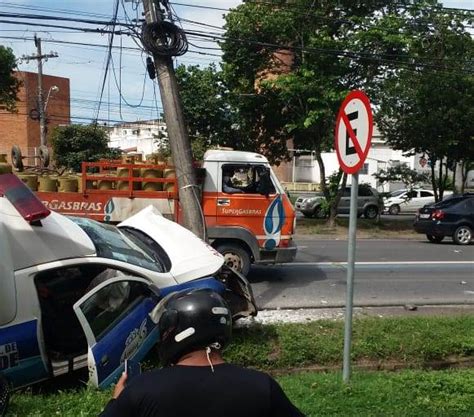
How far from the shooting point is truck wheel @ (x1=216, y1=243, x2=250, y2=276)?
33.4 ft

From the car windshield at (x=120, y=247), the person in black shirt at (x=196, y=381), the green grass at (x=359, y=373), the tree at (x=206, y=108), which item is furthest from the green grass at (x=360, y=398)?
the tree at (x=206, y=108)

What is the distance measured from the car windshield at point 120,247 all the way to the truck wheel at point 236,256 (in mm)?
3886

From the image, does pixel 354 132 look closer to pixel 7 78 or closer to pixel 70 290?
pixel 70 290

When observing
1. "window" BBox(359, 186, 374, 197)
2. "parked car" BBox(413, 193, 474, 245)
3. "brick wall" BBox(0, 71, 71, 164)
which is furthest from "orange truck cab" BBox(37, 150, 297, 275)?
"brick wall" BBox(0, 71, 71, 164)

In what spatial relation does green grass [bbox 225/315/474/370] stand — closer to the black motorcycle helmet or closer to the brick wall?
the black motorcycle helmet

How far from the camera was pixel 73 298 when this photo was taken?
213 inches

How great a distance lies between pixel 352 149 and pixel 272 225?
5.39 metres

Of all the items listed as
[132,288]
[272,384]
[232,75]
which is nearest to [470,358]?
[132,288]

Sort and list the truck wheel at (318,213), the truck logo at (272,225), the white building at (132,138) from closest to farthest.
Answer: the truck logo at (272,225) → the truck wheel at (318,213) → the white building at (132,138)

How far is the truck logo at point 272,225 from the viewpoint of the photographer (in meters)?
10.3

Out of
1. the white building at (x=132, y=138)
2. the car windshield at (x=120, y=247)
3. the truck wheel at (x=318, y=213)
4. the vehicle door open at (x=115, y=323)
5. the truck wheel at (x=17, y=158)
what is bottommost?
the truck wheel at (x=318, y=213)

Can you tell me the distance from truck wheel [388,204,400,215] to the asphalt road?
1805 cm

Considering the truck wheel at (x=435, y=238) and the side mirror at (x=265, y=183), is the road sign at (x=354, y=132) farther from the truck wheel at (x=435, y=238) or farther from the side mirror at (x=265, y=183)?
the truck wheel at (x=435, y=238)

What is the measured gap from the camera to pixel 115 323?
196 inches
